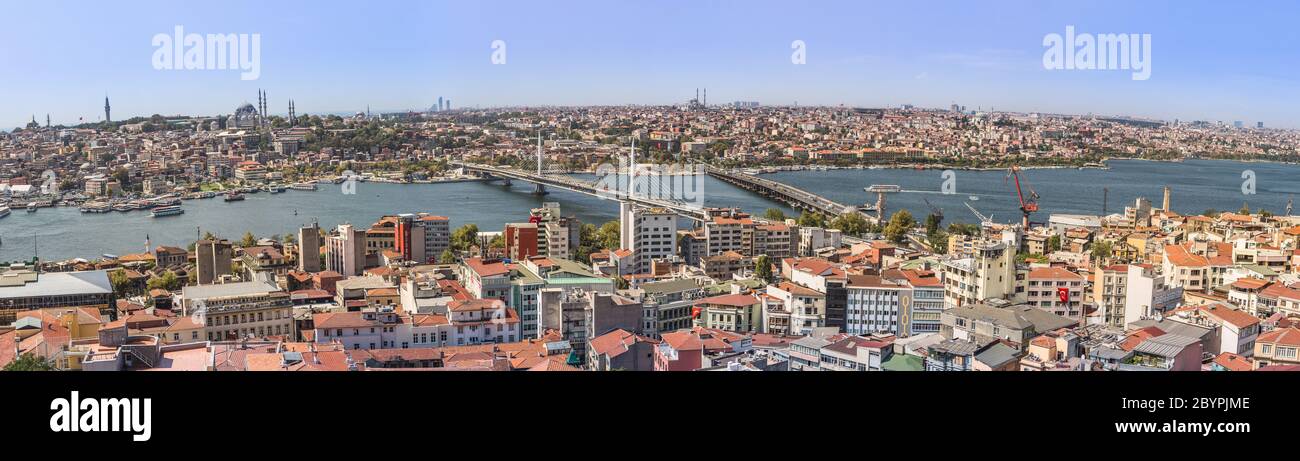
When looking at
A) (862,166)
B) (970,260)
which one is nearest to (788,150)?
(862,166)

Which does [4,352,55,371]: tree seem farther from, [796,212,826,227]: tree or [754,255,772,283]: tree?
[796,212,826,227]: tree

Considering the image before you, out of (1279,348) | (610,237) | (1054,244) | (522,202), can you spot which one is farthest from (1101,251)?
(522,202)

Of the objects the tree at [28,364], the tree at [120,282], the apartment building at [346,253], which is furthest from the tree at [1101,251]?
the tree at [28,364]

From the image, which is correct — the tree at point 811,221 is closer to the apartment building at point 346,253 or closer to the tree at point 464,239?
the tree at point 464,239

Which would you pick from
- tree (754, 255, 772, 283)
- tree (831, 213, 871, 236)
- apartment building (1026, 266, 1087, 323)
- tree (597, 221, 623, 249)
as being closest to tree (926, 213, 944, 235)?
tree (831, 213, 871, 236)

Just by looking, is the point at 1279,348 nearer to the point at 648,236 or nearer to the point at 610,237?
the point at 648,236
